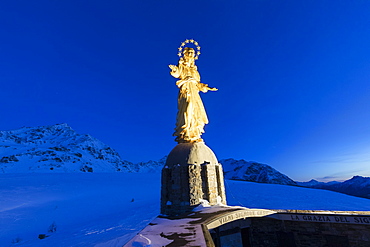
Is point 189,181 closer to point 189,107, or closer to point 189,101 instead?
point 189,107

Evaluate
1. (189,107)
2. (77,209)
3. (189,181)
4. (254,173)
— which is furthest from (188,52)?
(254,173)

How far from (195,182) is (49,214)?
18065mm

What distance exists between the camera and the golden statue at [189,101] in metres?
8.57

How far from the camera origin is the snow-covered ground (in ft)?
42.8

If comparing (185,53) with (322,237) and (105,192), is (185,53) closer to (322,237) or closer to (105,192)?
(322,237)

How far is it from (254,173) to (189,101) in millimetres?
54740

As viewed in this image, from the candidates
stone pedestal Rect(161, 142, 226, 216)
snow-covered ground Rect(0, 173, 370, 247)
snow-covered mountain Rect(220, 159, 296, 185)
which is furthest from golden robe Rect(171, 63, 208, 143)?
snow-covered mountain Rect(220, 159, 296, 185)

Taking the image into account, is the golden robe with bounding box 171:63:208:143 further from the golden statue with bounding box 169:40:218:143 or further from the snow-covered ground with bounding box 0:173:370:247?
the snow-covered ground with bounding box 0:173:370:247

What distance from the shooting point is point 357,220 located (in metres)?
5.63

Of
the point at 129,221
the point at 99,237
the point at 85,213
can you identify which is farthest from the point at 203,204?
the point at 85,213

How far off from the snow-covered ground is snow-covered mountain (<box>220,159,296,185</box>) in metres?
29.8

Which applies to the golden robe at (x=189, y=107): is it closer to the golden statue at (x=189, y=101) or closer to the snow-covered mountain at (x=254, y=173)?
the golden statue at (x=189, y=101)

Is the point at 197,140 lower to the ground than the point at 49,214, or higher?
higher

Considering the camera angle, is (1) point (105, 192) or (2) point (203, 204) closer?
(2) point (203, 204)
